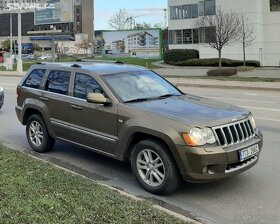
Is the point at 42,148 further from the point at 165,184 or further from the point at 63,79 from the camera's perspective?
the point at 165,184

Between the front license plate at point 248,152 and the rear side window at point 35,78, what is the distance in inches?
154

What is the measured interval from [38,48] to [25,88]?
5520 inches

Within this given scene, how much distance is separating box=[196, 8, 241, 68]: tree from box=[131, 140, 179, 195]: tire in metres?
30.3

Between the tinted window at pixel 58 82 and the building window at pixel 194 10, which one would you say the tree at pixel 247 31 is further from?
the tinted window at pixel 58 82

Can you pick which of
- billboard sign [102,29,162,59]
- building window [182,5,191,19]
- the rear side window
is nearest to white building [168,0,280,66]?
building window [182,5,191,19]

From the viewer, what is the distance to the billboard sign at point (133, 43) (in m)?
59.6

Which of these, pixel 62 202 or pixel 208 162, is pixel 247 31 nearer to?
pixel 208 162

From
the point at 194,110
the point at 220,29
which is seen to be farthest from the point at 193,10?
the point at 194,110

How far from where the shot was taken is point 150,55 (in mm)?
60656

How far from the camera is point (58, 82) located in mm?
7312

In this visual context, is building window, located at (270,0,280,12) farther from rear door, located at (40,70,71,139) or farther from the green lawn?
the green lawn

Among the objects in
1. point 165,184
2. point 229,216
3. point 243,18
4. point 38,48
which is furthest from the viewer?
point 38,48

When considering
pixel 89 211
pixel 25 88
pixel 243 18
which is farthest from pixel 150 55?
pixel 89 211

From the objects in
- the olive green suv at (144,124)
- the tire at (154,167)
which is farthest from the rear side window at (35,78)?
the tire at (154,167)
